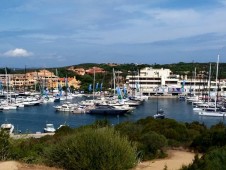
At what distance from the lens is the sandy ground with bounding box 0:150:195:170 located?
1024 centimetres

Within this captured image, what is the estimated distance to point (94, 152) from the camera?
390 inches

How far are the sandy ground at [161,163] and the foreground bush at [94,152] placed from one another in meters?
0.55

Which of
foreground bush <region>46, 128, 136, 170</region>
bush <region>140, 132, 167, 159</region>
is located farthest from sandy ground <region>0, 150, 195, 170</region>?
foreground bush <region>46, 128, 136, 170</region>

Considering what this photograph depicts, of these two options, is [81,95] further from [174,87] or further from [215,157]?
[215,157]

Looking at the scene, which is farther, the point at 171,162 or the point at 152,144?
the point at 152,144

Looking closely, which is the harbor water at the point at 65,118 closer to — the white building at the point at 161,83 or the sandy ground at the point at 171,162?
the sandy ground at the point at 171,162

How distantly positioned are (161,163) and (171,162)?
39 centimetres

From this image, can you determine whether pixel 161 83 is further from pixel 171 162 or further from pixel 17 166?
pixel 17 166

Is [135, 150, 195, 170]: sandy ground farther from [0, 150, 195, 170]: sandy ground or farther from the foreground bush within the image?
the foreground bush

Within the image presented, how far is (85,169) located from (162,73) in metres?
94.5

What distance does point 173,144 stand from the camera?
1662cm

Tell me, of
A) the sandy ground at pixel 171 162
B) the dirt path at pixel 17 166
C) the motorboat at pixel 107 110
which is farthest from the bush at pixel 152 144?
the motorboat at pixel 107 110

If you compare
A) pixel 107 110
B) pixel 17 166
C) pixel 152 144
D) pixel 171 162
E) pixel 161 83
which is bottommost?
pixel 107 110

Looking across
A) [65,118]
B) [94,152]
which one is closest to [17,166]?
[94,152]
